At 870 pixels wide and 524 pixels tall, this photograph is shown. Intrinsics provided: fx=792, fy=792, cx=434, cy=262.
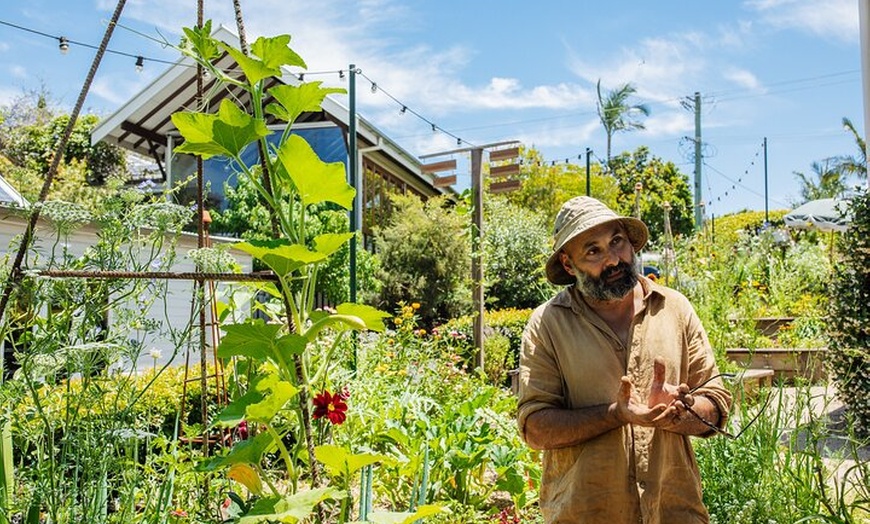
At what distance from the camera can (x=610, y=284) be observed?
2.03 metres

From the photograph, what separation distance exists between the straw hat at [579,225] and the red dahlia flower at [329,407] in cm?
72

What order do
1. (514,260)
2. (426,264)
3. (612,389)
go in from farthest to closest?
(514,260) → (426,264) → (612,389)

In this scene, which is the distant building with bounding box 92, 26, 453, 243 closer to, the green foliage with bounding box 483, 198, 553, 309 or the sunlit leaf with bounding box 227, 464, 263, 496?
the green foliage with bounding box 483, 198, 553, 309

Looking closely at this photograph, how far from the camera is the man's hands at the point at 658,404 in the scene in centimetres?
176

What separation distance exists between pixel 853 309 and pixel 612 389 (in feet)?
13.1

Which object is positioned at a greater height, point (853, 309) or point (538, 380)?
point (853, 309)

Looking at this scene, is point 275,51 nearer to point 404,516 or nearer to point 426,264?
point 404,516

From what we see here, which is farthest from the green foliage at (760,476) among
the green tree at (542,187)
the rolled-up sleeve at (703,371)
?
the green tree at (542,187)

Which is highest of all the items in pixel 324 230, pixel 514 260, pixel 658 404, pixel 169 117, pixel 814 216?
pixel 169 117

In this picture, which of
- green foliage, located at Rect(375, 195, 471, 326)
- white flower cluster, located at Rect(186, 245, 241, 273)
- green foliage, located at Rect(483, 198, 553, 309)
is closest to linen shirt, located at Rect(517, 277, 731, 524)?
white flower cluster, located at Rect(186, 245, 241, 273)

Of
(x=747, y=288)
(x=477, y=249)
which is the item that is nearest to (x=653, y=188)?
(x=747, y=288)

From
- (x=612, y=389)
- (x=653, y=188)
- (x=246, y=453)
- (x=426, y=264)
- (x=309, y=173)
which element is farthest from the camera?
(x=653, y=188)

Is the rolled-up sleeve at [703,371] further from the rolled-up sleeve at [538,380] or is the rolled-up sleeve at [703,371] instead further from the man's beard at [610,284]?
the rolled-up sleeve at [538,380]

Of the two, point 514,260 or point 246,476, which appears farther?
→ point 514,260
